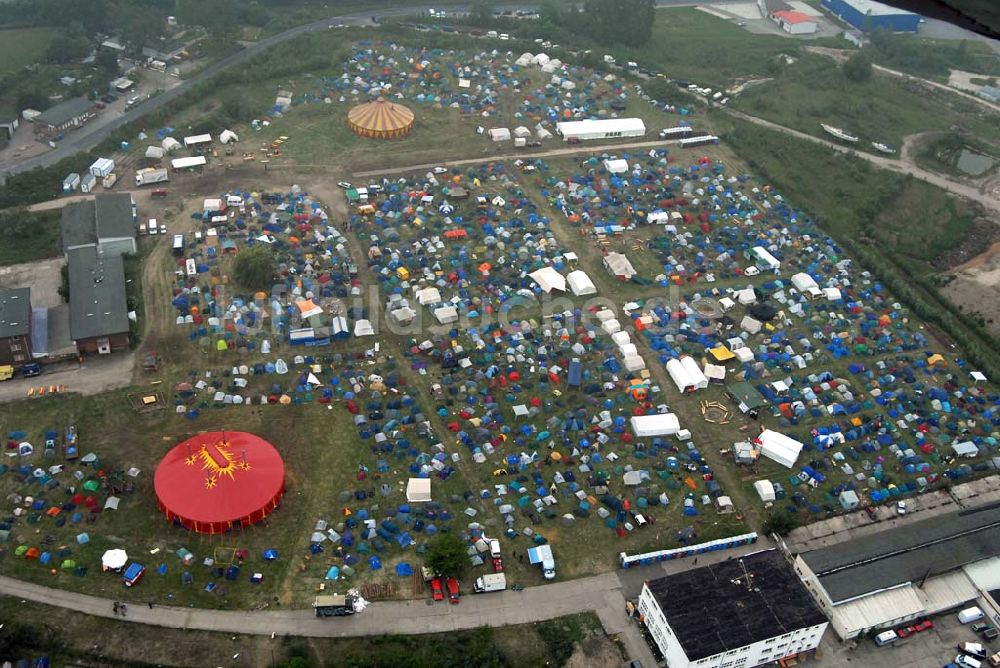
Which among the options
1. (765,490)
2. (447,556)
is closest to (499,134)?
(765,490)

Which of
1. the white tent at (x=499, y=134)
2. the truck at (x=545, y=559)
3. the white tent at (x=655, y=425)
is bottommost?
the truck at (x=545, y=559)

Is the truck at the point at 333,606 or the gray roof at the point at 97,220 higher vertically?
the gray roof at the point at 97,220

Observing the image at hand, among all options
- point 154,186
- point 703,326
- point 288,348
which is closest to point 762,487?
point 703,326

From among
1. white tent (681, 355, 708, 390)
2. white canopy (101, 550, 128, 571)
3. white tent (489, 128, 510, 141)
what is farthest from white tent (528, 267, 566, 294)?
white canopy (101, 550, 128, 571)

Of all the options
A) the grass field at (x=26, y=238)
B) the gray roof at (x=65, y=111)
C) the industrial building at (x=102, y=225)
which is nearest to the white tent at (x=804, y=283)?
the industrial building at (x=102, y=225)

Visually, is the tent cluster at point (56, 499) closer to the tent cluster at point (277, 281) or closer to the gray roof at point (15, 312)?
the gray roof at point (15, 312)

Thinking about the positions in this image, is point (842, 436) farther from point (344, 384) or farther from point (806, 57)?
point (806, 57)

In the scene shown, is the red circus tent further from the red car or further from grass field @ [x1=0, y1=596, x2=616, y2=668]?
the red car
